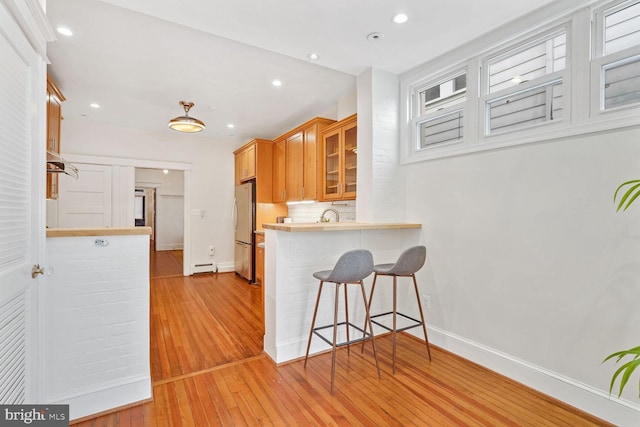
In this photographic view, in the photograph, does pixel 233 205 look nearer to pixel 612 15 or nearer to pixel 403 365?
pixel 403 365

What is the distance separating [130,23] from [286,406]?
310 centimetres

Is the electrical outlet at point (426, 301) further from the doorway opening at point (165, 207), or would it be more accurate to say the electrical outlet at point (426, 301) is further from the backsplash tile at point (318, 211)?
the doorway opening at point (165, 207)

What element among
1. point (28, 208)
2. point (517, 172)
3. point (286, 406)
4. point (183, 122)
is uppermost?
point (183, 122)

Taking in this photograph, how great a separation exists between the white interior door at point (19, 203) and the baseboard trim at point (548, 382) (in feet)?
9.48

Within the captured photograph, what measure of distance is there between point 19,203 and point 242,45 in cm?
215

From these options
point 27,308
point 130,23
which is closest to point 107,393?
point 27,308

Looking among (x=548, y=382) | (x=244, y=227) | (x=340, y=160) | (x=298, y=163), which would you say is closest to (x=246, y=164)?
(x=244, y=227)

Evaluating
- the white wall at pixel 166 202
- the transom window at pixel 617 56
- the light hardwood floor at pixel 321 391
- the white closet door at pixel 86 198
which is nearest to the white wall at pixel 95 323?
the light hardwood floor at pixel 321 391

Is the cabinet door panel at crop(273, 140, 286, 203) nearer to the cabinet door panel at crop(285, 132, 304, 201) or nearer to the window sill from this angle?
the cabinet door panel at crop(285, 132, 304, 201)

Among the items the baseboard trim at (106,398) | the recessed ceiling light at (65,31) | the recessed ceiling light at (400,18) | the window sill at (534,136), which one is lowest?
the baseboard trim at (106,398)

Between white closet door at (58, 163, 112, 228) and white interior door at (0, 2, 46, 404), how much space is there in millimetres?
4147

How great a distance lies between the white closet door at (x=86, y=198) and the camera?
497 centimetres

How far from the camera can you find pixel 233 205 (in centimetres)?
629

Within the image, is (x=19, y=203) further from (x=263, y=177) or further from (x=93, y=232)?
(x=263, y=177)
